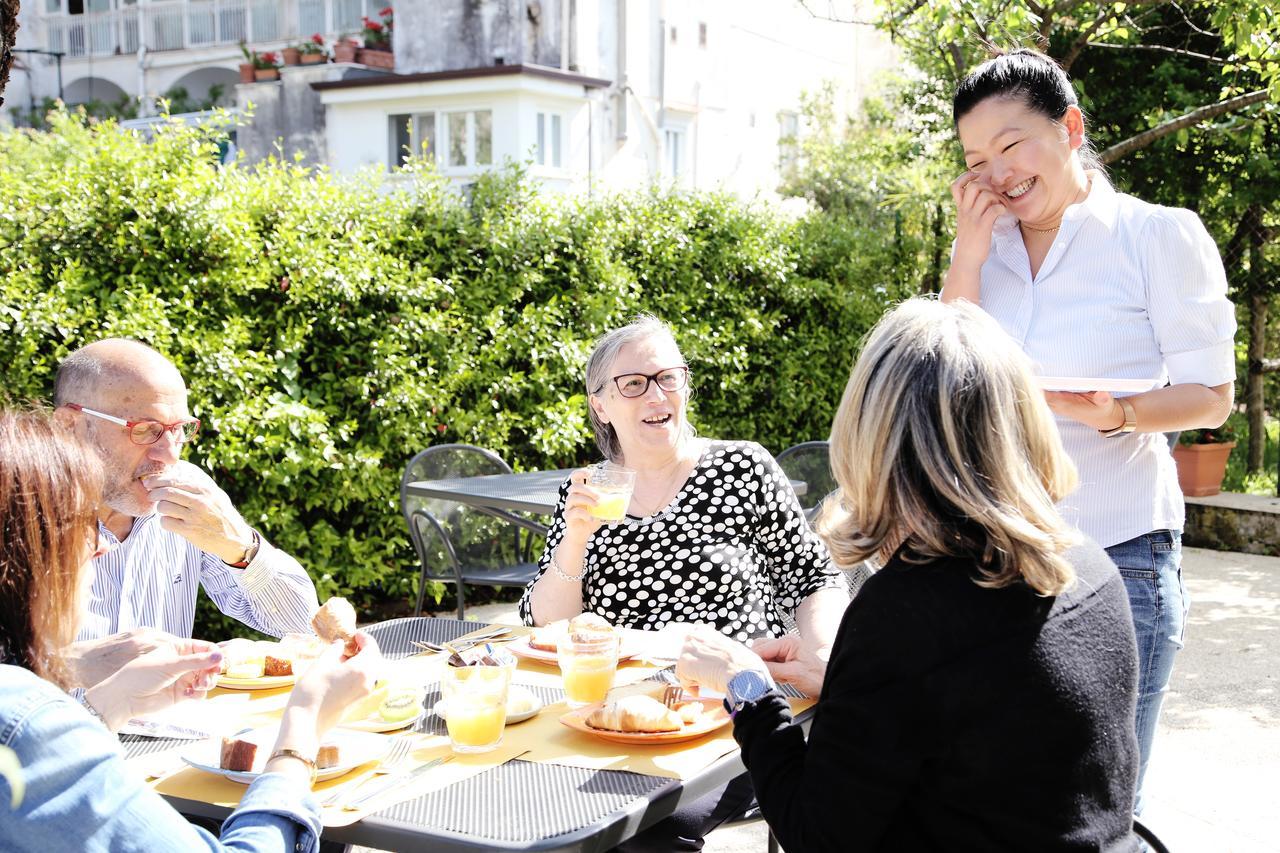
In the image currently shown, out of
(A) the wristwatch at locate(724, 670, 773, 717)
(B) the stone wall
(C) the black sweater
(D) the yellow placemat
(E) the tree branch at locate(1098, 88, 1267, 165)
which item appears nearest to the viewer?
(C) the black sweater

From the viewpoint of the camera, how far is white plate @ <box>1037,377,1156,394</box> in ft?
7.07

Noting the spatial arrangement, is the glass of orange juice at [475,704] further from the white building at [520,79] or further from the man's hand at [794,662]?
the white building at [520,79]

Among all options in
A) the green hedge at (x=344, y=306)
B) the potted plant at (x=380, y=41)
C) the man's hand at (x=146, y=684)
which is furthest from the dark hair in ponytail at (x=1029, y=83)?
Result: the potted plant at (x=380, y=41)

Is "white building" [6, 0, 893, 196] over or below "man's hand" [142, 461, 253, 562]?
over

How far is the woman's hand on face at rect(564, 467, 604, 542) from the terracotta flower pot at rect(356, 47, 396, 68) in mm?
19937

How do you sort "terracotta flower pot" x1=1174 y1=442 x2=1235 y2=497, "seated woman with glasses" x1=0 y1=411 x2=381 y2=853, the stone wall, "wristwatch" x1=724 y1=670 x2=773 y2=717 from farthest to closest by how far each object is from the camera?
"terracotta flower pot" x1=1174 y1=442 x2=1235 y2=497 < the stone wall < "wristwatch" x1=724 y1=670 x2=773 y2=717 < "seated woman with glasses" x1=0 y1=411 x2=381 y2=853

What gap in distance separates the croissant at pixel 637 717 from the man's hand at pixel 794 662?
0.33 meters

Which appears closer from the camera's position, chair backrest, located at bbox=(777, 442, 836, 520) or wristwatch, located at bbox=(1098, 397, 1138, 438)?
wristwatch, located at bbox=(1098, 397, 1138, 438)

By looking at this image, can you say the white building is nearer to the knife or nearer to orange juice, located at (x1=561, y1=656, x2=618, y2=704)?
orange juice, located at (x1=561, y1=656, x2=618, y2=704)

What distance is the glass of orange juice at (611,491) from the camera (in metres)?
2.75

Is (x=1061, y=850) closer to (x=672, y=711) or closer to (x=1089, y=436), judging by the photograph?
(x=672, y=711)

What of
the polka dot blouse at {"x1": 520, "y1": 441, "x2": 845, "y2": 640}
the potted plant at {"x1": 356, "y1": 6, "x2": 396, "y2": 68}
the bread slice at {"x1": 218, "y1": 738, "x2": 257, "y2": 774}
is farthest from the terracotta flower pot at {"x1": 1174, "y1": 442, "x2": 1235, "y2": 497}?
the potted plant at {"x1": 356, "y1": 6, "x2": 396, "y2": 68}

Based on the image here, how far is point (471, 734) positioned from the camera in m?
1.91

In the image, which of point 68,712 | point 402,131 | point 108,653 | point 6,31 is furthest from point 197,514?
point 402,131
